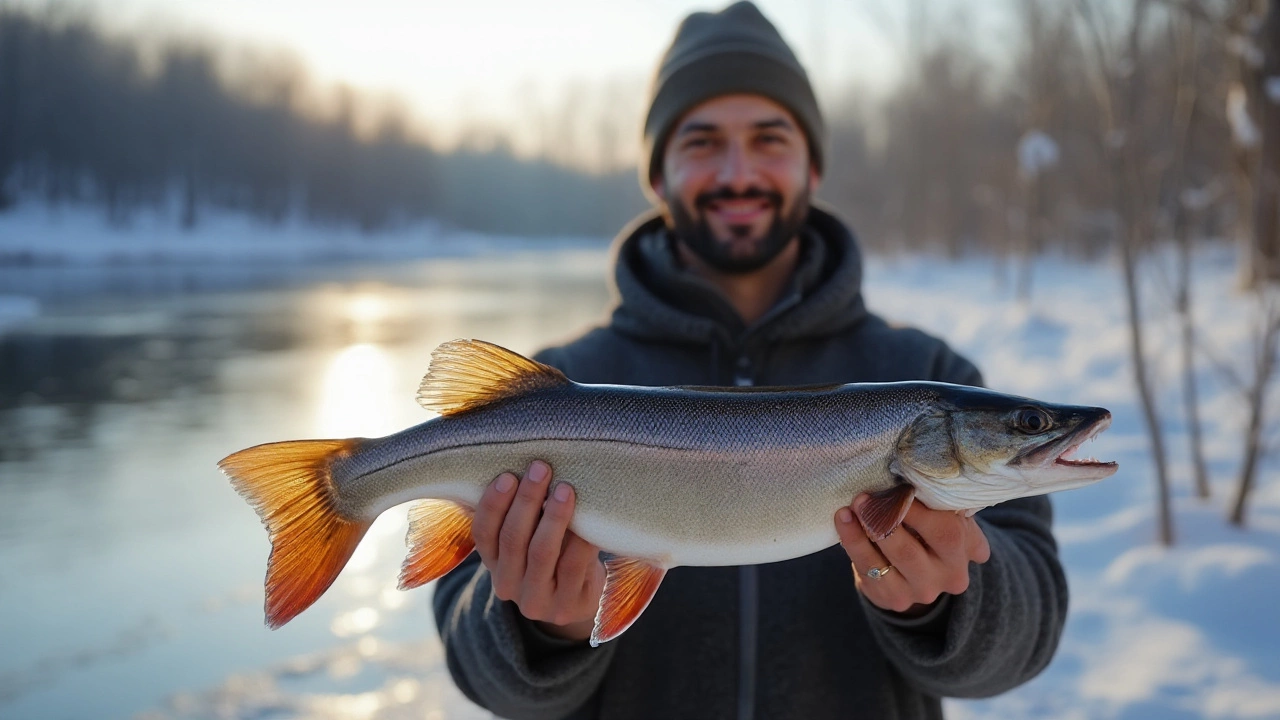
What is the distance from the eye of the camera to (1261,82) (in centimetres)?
715

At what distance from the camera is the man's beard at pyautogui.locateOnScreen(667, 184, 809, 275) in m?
2.80

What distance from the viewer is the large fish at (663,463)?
1787 millimetres

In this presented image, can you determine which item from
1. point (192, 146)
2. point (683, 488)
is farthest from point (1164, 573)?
point (192, 146)

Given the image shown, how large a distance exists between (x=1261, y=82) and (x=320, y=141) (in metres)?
66.7

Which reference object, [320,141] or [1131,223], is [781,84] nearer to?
[1131,223]

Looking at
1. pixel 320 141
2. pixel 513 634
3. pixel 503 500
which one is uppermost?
pixel 320 141

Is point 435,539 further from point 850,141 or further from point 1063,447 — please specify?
point 850,141

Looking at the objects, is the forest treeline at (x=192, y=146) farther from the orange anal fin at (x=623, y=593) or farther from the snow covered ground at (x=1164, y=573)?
the orange anal fin at (x=623, y=593)

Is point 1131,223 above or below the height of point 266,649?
above

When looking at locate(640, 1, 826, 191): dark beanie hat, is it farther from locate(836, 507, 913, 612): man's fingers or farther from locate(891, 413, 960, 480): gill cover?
locate(836, 507, 913, 612): man's fingers

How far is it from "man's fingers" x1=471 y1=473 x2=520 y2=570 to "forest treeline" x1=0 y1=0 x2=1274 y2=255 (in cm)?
436

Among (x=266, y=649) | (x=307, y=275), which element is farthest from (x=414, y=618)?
(x=307, y=275)

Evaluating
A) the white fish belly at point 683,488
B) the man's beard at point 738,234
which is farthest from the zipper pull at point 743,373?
the white fish belly at point 683,488

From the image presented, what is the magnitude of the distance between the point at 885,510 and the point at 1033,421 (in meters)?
0.37
